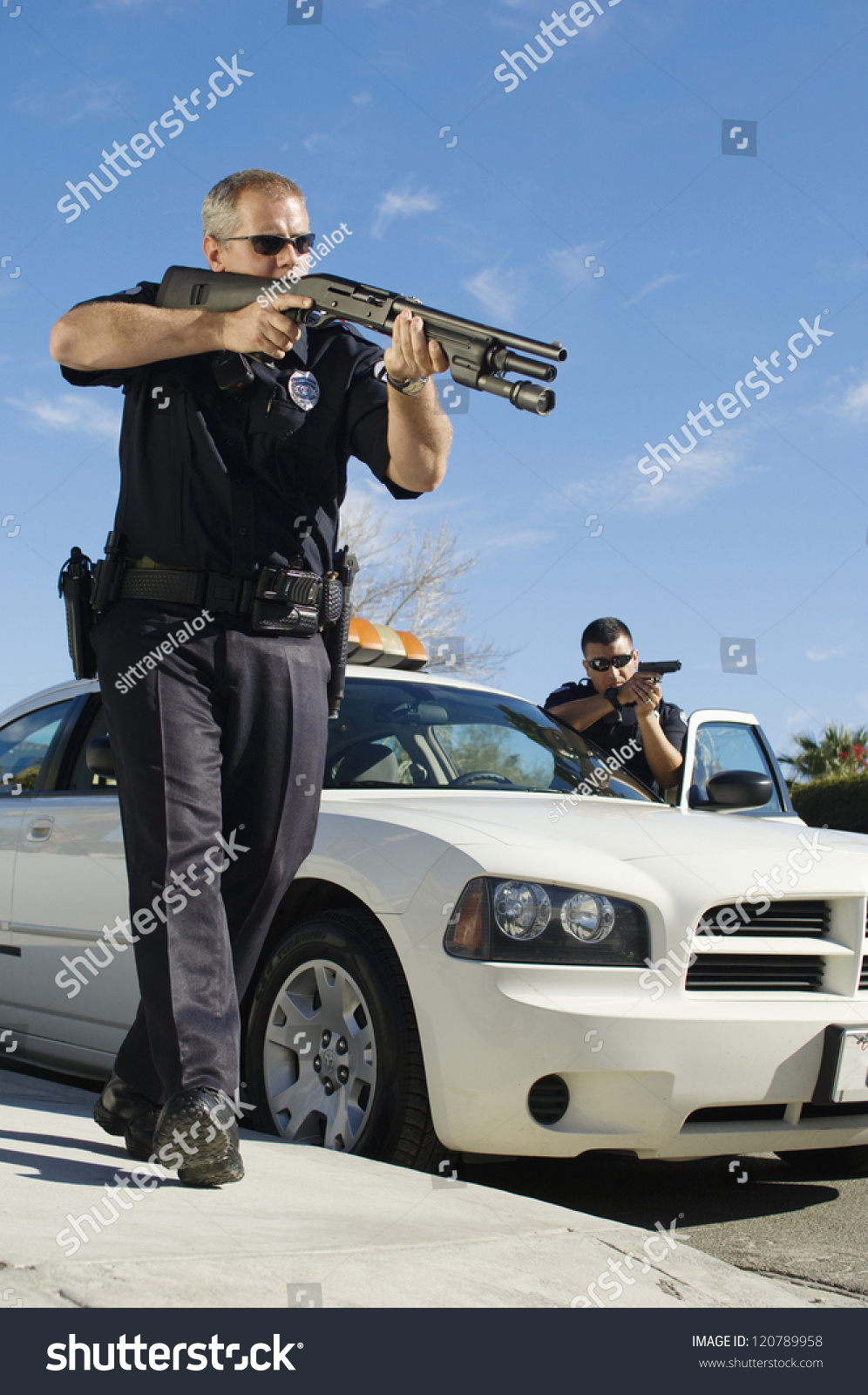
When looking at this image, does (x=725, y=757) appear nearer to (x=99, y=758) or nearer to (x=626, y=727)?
(x=626, y=727)

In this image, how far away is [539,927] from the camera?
315cm

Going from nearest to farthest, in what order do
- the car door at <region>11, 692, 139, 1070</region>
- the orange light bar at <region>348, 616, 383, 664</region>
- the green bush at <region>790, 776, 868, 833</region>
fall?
the car door at <region>11, 692, 139, 1070</region>, the orange light bar at <region>348, 616, 383, 664</region>, the green bush at <region>790, 776, 868, 833</region>

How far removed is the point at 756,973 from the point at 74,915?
7.37 ft

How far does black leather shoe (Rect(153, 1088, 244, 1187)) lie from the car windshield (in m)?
1.70

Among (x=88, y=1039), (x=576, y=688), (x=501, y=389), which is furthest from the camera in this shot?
(x=576, y=688)

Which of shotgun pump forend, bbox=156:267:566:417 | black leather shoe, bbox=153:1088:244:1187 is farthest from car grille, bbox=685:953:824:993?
shotgun pump forend, bbox=156:267:566:417

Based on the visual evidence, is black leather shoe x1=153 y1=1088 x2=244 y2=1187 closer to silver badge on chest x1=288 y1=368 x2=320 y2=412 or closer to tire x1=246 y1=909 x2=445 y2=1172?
tire x1=246 y1=909 x2=445 y2=1172

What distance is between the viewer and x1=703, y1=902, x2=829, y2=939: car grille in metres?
3.37

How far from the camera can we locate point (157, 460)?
8.93 ft

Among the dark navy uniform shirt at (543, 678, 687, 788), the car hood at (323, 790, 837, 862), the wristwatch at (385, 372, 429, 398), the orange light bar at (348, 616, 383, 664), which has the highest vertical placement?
the wristwatch at (385, 372, 429, 398)

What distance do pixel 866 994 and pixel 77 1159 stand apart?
1.99m

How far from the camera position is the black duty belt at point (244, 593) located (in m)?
2.67
